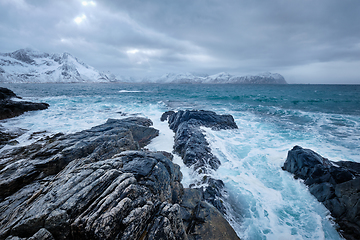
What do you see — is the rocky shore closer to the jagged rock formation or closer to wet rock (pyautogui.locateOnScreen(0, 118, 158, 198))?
wet rock (pyautogui.locateOnScreen(0, 118, 158, 198))

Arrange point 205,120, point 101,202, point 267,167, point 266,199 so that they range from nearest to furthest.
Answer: point 101,202, point 266,199, point 267,167, point 205,120

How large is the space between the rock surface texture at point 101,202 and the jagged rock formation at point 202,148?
6.02 ft

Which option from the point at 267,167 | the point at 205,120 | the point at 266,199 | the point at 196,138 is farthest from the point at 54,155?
the point at 205,120

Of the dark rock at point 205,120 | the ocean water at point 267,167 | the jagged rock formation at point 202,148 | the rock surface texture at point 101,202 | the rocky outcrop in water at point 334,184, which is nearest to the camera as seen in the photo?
the rock surface texture at point 101,202

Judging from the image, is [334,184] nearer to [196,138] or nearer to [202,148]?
[202,148]

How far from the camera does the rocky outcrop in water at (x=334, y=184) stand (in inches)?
248

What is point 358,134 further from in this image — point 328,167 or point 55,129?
point 55,129

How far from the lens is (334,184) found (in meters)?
→ 7.72

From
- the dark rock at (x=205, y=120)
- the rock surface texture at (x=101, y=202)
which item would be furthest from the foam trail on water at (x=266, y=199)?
the dark rock at (x=205, y=120)

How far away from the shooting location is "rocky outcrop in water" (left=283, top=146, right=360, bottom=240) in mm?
6293

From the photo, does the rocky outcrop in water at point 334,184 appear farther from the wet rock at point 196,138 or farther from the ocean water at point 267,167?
the wet rock at point 196,138

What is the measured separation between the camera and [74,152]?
25.9 feet

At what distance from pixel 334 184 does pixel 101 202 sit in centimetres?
1091

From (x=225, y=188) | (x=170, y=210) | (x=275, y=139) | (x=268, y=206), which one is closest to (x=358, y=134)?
(x=275, y=139)
